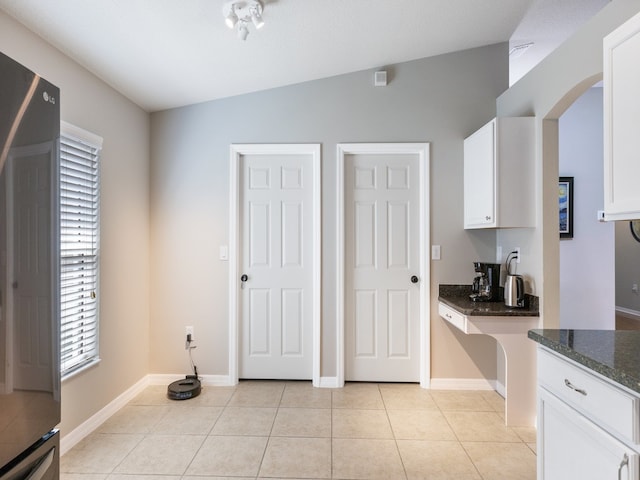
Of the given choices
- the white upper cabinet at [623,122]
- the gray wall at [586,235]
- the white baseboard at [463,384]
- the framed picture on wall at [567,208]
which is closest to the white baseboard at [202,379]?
the white baseboard at [463,384]

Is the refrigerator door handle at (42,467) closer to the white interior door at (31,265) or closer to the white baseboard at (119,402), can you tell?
the white interior door at (31,265)

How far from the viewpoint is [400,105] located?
124 inches

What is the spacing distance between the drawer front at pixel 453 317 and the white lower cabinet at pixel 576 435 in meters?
1.11

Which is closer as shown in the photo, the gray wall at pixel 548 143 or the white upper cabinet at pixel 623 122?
the white upper cabinet at pixel 623 122

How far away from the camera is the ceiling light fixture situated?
6.55 ft

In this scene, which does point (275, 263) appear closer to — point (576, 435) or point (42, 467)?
point (42, 467)

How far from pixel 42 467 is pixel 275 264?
2.26m

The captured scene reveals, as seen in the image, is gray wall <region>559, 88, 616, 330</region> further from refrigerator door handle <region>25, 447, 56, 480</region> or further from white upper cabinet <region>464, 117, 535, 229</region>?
refrigerator door handle <region>25, 447, 56, 480</region>

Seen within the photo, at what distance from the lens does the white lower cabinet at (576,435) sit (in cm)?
104

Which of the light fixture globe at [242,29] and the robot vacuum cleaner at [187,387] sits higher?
the light fixture globe at [242,29]

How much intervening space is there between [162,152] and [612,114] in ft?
10.3

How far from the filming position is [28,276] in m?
1.03

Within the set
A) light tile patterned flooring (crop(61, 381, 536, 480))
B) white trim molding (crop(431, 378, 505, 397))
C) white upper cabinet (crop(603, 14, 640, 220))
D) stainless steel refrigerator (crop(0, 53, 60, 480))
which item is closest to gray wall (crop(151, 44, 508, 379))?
white trim molding (crop(431, 378, 505, 397))

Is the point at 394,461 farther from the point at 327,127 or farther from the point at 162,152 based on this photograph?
the point at 162,152
